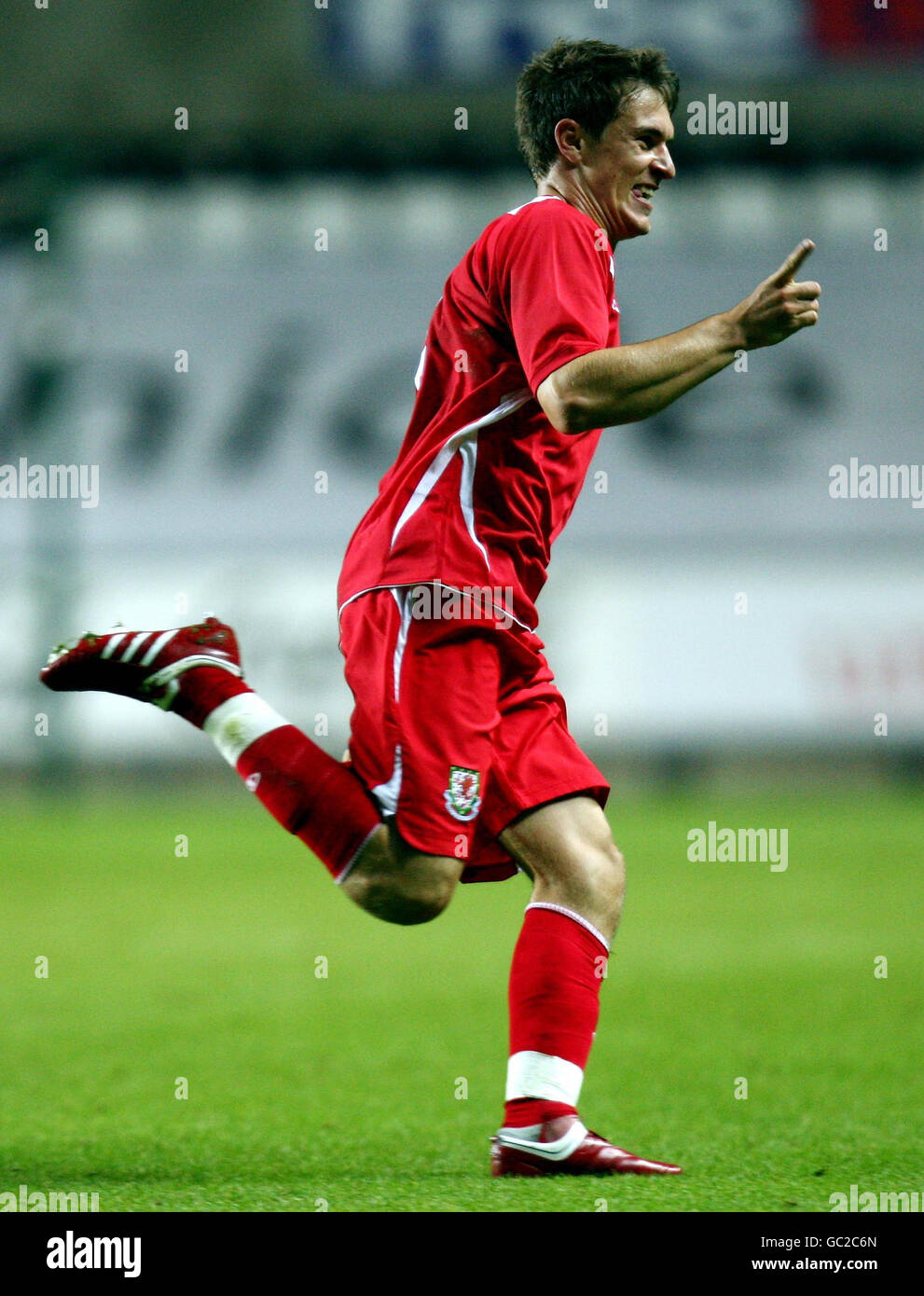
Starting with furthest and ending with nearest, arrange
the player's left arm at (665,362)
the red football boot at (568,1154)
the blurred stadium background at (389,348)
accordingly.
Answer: the blurred stadium background at (389,348)
the red football boot at (568,1154)
the player's left arm at (665,362)

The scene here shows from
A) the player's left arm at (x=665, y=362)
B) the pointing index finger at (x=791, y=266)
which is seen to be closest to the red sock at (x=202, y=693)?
the player's left arm at (x=665, y=362)

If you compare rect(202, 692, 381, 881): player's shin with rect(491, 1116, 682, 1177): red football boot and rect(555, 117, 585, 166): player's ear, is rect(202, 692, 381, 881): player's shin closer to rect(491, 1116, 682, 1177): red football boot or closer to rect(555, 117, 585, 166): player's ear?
rect(491, 1116, 682, 1177): red football boot

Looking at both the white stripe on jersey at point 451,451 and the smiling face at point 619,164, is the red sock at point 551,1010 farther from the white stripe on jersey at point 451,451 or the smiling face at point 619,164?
the smiling face at point 619,164

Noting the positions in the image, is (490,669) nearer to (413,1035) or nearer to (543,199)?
(543,199)

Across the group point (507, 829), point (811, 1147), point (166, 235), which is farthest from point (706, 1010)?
point (166, 235)

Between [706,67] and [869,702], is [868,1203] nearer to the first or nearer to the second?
[869,702]

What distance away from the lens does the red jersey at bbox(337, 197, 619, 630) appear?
3314mm

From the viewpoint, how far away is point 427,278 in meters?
16.4

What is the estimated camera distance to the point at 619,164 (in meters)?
3.37

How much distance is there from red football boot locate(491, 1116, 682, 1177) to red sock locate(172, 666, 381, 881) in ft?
1.99

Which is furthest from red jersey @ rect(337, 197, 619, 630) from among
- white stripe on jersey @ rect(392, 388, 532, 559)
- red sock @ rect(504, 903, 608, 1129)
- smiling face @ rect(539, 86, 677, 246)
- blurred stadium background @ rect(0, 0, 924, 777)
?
blurred stadium background @ rect(0, 0, 924, 777)

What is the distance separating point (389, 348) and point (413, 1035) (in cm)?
1169

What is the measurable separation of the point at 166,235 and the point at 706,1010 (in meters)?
12.3

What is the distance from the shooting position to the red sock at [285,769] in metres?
3.27
